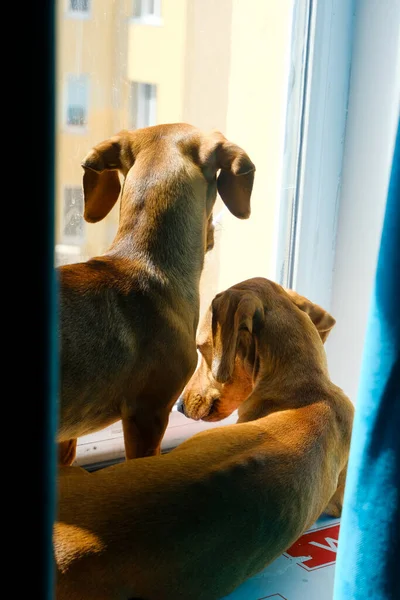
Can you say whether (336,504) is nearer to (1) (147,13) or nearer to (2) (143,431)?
(2) (143,431)

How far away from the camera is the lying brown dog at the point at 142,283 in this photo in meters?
1.28

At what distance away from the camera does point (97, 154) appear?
4.85ft

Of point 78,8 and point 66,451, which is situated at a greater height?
point 78,8

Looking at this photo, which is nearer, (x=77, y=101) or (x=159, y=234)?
(x=159, y=234)

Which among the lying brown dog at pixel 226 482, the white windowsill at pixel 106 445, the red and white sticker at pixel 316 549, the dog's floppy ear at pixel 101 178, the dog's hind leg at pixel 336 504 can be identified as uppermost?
the dog's floppy ear at pixel 101 178

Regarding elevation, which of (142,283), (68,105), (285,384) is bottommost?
(285,384)

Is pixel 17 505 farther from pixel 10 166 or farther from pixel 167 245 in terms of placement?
pixel 167 245

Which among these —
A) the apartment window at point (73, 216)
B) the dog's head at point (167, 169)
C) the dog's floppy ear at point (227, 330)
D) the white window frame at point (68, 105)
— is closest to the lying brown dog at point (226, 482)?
the dog's floppy ear at point (227, 330)

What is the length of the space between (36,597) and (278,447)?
82 centimetres

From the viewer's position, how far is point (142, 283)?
1396 millimetres

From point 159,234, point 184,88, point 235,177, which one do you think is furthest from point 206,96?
point 159,234

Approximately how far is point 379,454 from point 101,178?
0.85m

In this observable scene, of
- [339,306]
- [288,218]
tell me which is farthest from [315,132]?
[339,306]

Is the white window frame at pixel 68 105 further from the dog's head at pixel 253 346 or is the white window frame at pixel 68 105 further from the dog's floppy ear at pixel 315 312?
the dog's floppy ear at pixel 315 312
